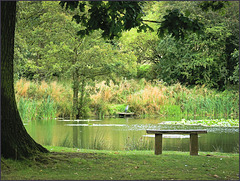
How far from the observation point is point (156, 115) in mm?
21094

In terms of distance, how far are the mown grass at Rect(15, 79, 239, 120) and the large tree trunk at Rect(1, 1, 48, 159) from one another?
42.2 ft

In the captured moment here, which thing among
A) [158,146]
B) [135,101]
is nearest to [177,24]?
[158,146]

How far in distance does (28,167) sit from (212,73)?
891 inches

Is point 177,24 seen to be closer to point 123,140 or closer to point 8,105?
point 8,105

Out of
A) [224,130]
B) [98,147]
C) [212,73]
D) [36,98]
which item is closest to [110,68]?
[36,98]

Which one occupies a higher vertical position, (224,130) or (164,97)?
(164,97)

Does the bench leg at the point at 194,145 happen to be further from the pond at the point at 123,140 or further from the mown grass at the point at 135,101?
the mown grass at the point at 135,101

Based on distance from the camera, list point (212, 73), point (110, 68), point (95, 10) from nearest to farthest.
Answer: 1. point (95, 10)
2. point (110, 68)
3. point (212, 73)

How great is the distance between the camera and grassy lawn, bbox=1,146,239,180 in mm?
5309

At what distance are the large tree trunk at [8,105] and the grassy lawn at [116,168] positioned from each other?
206 mm

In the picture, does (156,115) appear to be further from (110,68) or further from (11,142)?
(11,142)

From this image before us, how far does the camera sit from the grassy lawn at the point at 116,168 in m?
5.31

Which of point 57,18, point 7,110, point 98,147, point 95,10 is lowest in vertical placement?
point 98,147

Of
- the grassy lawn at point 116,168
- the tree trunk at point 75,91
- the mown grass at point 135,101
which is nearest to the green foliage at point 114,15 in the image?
the grassy lawn at point 116,168
